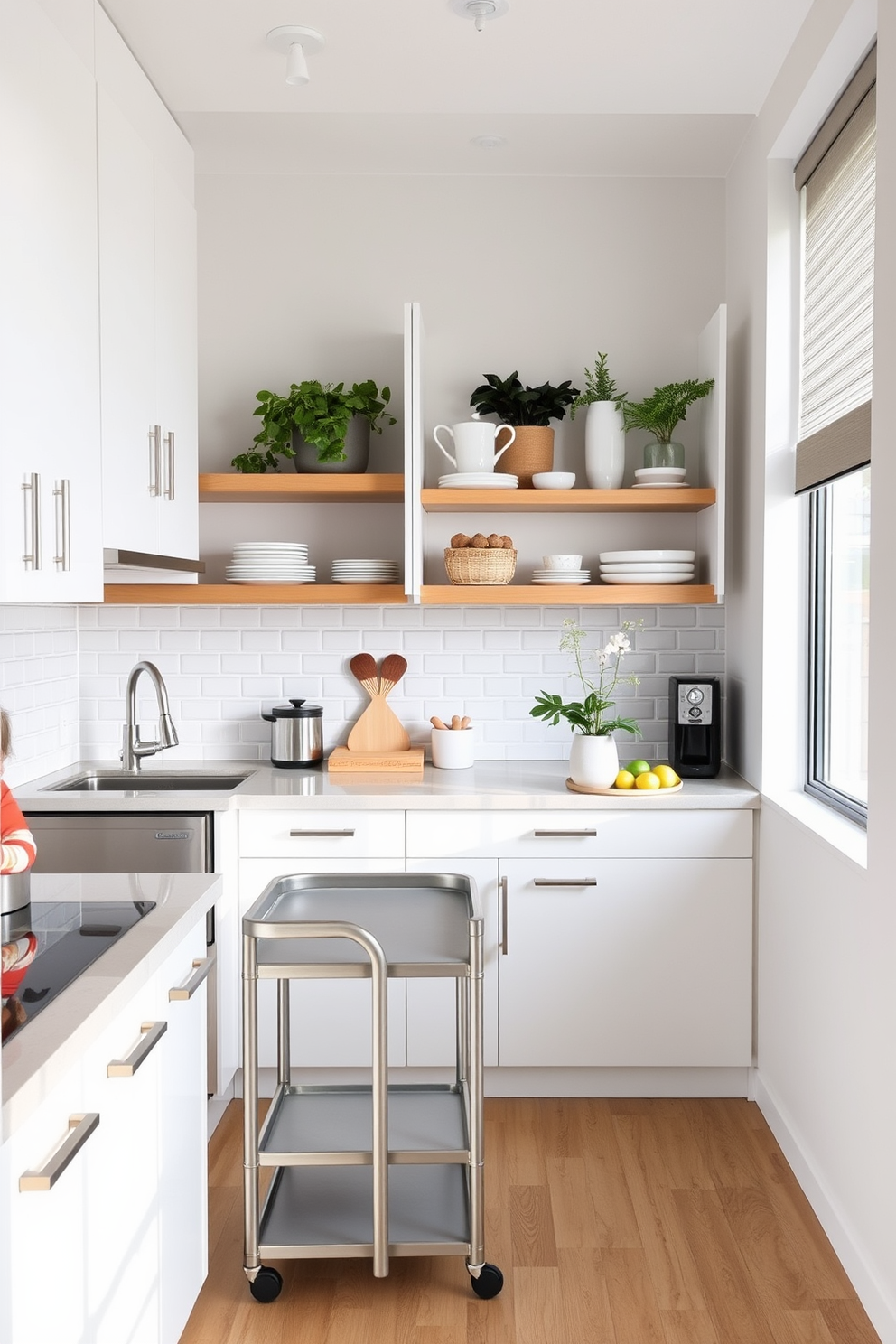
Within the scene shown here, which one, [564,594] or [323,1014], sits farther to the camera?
[564,594]

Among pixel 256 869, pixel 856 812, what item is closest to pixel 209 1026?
pixel 256 869

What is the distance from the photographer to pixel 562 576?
344cm

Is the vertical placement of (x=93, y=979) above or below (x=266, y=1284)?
above

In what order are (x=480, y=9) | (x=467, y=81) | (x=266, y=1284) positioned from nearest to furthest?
(x=266, y=1284), (x=480, y=9), (x=467, y=81)

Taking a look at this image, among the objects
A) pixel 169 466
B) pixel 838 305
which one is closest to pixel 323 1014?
pixel 169 466

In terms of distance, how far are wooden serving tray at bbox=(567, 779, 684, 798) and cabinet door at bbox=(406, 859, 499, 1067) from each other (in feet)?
1.08

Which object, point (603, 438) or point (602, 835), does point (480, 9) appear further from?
point (602, 835)

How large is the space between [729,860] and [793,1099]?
65 cm

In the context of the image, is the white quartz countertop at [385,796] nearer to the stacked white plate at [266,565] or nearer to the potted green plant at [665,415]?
the stacked white plate at [266,565]

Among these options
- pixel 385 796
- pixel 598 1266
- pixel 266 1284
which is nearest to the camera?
pixel 266 1284

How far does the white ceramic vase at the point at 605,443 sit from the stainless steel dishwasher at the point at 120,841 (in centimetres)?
161

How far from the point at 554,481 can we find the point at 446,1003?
1.60 metres

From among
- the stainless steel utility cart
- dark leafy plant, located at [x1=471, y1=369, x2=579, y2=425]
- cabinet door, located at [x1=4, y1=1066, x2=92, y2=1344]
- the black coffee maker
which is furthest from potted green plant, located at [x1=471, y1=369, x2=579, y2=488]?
cabinet door, located at [x1=4, y1=1066, x2=92, y2=1344]

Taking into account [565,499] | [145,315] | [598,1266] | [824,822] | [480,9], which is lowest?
[598,1266]
